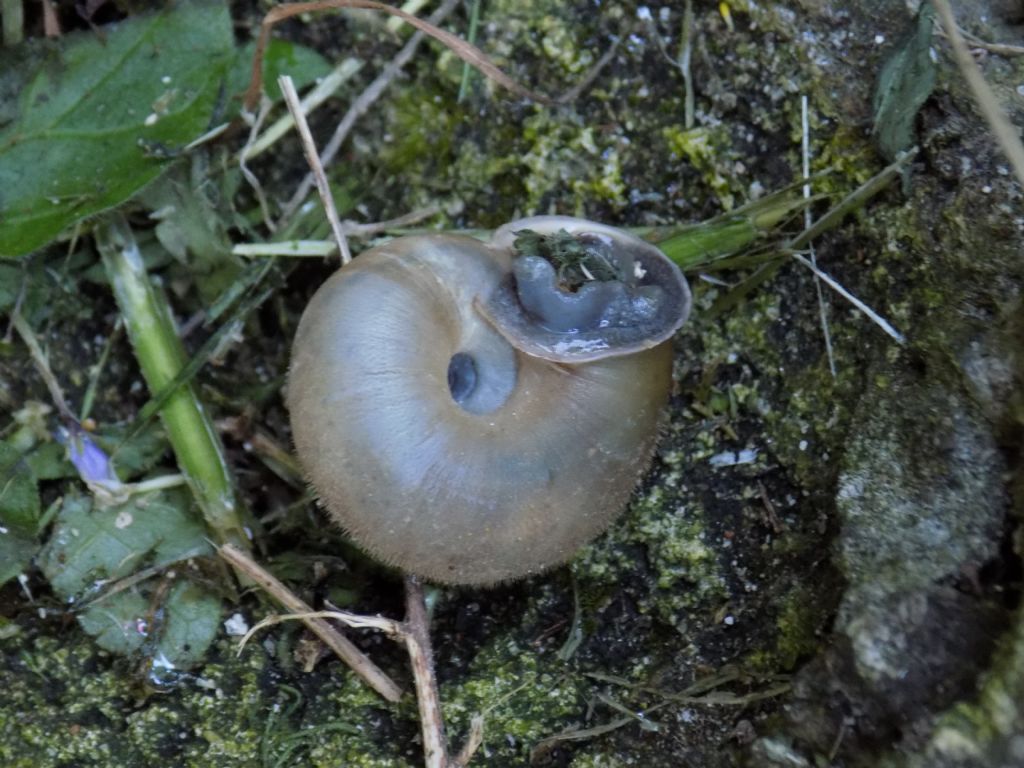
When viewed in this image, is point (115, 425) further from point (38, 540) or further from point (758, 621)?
point (758, 621)

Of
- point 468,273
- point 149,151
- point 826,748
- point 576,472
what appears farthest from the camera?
point 149,151

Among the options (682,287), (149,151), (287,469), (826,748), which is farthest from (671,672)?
(149,151)

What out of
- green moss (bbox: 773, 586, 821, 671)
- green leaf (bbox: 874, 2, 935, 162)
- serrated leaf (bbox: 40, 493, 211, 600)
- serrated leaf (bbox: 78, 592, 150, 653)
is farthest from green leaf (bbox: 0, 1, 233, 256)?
green moss (bbox: 773, 586, 821, 671)

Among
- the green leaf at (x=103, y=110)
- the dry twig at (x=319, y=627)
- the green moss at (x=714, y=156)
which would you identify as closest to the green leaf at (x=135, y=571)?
the dry twig at (x=319, y=627)

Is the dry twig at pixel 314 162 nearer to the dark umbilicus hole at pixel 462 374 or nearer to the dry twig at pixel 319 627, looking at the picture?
the dark umbilicus hole at pixel 462 374

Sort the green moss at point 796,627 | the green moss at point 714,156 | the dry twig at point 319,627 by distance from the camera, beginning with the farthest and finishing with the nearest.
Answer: the green moss at point 714,156 < the dry twig at point 319,627 < the green moss at point 796,627

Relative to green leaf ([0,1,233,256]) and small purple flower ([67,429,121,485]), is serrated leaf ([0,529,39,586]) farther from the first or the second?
green leaf ([0,1,233,256])
